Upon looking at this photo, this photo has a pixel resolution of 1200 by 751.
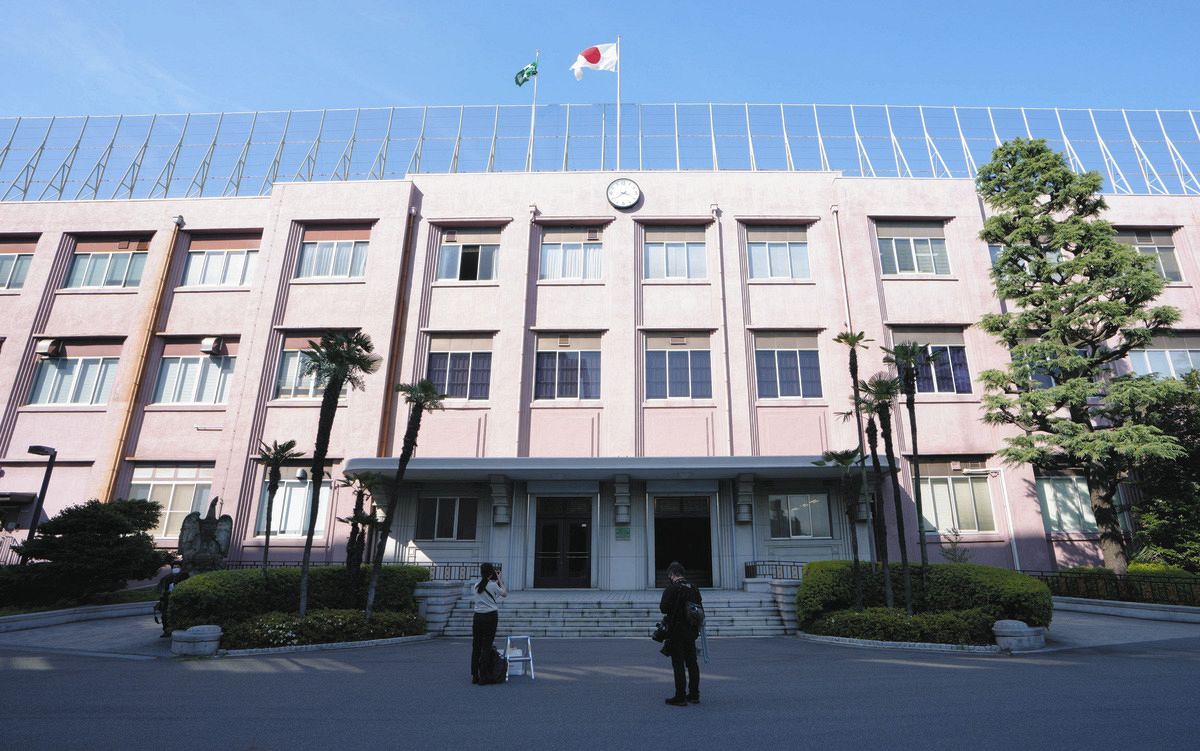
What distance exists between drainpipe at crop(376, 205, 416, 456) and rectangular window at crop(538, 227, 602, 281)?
5.14 metres

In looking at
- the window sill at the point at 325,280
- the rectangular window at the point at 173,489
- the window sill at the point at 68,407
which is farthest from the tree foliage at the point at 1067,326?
the window sill at the point at 68,407

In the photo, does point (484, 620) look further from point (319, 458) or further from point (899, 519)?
point (899, 519)

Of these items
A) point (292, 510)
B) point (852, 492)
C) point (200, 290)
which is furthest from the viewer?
point (200, 290)

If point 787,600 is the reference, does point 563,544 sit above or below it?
above

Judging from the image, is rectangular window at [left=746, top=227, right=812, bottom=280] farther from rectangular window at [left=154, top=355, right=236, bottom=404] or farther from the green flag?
rectangular window at [left=154, top=355, right=236, bottom=404]

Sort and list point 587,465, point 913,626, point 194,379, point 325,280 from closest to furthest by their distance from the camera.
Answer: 1. point 913,626
2. point 587,465
3. point 194,379
4. point 325,280

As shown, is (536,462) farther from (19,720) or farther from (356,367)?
(19,720)

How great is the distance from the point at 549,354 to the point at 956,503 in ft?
49.0

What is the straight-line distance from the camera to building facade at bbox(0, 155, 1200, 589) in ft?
67.7

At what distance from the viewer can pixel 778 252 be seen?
24.3 meters

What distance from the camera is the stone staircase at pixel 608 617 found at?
15203mm

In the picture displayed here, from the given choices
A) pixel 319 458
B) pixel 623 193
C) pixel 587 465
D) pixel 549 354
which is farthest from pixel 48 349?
pixel 623 193

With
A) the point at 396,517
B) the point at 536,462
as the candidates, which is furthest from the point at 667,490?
the point at 396,517

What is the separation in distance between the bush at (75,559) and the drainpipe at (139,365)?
16.8 ft
